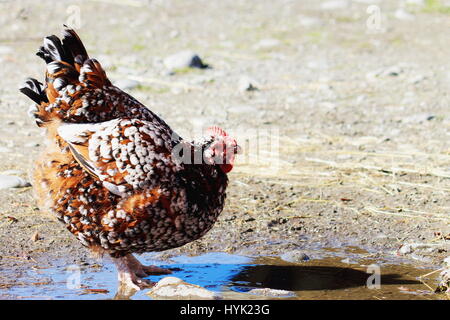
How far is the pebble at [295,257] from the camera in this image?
5.41m

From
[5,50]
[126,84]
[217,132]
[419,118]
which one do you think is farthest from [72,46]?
[5,50]

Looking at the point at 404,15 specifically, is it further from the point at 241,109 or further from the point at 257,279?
the point at 257,279

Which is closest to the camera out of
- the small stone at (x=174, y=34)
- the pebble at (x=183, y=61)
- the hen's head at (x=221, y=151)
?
the hen's head at (x=221, y=151)

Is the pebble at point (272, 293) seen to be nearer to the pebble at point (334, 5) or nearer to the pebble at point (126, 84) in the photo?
the pebble at point (126, 84)

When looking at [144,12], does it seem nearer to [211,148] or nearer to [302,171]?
[302,171]

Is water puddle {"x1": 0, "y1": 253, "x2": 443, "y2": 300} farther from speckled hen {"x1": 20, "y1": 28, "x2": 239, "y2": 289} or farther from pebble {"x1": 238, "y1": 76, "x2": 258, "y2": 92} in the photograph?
Result: pebble {"x1": 238, "y1": 76, "x2": 258, "y2": 92}

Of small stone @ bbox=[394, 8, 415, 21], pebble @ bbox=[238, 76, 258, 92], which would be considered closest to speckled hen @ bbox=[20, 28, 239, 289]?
pebble @ bbox=[238, 76, 258, 92]

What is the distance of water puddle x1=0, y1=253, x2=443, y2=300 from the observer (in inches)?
187

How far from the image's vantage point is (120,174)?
15.4ft

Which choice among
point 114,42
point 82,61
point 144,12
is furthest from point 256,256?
point 144,12

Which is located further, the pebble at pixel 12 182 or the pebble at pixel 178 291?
the pebble at pixel 12 182

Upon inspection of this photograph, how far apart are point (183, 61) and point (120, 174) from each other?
6765 mm

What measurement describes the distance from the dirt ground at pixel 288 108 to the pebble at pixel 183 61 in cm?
Answer: 17

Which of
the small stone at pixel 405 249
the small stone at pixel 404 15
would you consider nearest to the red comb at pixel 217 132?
the small stone at pixel 405 249
